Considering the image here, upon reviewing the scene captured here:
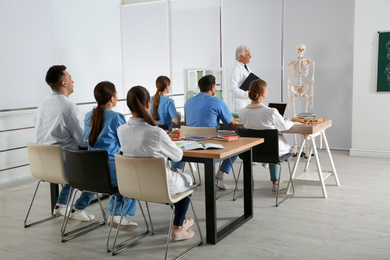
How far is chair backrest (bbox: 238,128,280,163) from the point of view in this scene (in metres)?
4.19

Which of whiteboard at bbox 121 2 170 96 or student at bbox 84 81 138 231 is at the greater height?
whiteboard at bbox 121 2 170 96

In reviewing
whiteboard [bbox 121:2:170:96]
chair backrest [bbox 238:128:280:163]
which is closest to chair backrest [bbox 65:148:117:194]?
chair backrest [bbox 238:128:280:163]

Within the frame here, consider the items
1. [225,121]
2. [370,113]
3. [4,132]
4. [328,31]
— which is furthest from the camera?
[328,31]

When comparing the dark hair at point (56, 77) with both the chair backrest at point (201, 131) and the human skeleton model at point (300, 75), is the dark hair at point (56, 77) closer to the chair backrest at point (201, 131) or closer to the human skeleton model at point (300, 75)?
the chair backrest at point (201, 131)

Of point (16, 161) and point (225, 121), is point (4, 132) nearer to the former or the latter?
point (16, 161)

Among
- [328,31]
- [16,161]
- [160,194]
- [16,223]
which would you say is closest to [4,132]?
[16,161]

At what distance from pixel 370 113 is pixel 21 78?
196 inches

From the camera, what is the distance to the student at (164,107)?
519cm

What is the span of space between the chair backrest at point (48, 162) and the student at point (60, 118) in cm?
23

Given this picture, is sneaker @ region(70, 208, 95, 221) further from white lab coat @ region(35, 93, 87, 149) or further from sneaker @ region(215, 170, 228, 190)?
sneaker @ region(215, 170, 228, 190)

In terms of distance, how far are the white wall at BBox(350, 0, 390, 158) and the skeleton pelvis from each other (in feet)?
2.35

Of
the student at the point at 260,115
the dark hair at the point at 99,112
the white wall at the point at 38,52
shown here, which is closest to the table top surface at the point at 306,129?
the student at the point at 260,115

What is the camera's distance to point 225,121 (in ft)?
15.6

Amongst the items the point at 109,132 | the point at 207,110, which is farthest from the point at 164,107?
the point at 109,132
